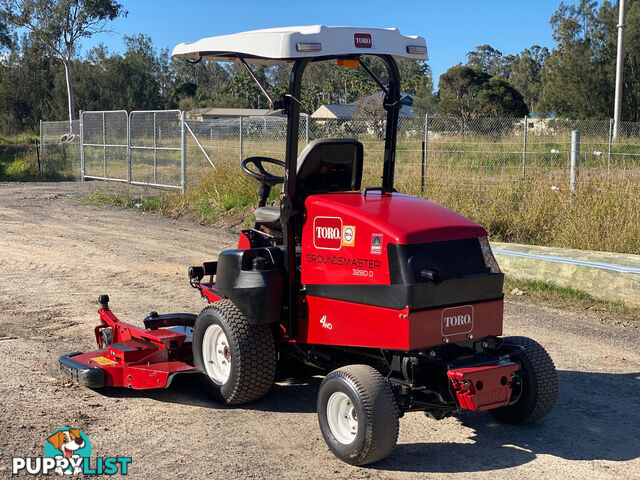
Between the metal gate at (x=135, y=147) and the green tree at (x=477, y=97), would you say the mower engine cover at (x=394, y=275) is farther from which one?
the green tree at (x=477, y=97)

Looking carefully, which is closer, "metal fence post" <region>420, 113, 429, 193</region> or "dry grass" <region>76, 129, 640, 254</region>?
"dry grass" <region>76, 129, 640, 254</region>

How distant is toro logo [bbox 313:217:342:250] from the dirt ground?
4.08 feet

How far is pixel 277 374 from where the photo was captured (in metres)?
5.72

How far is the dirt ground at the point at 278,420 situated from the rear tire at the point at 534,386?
0.44 ft

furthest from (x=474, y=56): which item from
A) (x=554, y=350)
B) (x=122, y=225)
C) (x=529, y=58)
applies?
(x=554, y=350)

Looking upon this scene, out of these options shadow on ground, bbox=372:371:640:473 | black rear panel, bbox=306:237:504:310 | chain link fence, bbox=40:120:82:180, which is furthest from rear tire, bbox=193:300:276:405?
chain link fence, bbox=40:120:82:180

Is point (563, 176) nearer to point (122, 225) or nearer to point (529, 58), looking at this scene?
point (122, 225)

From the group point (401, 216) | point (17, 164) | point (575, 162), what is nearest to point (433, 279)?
point (401, 216)

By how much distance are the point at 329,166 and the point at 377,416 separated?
1985 millimetres

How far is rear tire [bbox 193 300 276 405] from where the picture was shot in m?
5.09

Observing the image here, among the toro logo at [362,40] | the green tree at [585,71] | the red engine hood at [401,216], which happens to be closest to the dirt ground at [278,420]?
the red engine hood at [401,216]

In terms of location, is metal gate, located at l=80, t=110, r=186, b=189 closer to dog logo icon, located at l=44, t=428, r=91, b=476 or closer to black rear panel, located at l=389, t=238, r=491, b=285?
dog logo icon, located at l=44, t=428, r=91, b=476

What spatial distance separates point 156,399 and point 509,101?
49973 mm

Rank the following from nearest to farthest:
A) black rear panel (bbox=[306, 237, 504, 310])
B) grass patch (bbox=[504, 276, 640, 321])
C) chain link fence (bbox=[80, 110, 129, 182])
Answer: black rear panel (bbox=[306, 237, 504, 310]) < grass patch (bbox=[504, 276, 640, 321]) < chain link fence (bbox=[80, 110, 129, 182])
